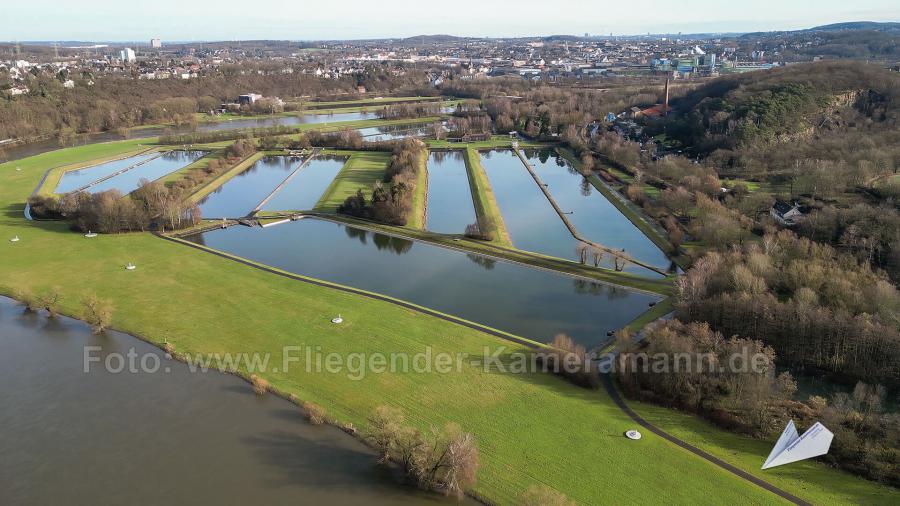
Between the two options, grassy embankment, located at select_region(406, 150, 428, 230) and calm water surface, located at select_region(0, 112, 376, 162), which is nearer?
grassy embankment, located at select_region(406, 150, 428, 230)

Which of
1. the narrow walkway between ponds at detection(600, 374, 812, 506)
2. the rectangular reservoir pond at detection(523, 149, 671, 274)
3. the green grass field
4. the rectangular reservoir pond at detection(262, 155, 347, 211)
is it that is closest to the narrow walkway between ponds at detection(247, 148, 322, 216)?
the rectangular reservoir pond at detection(262, 155, 347, 211)

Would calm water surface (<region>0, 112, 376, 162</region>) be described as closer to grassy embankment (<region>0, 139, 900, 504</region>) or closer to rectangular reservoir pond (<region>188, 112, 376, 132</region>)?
rectangular reservoir pond (<region>188, 112, 376, 132</region>)

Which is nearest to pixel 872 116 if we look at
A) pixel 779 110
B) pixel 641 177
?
pixel 779 110

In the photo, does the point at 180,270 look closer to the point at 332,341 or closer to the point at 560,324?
the point at 332,341

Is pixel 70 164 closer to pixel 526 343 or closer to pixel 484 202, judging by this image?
pixel 484 202

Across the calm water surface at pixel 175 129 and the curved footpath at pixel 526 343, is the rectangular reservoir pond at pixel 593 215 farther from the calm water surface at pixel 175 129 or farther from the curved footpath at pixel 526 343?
the calm water surface at pixel 175 129

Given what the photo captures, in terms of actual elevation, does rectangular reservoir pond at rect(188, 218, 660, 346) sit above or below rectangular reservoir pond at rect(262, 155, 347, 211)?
below
